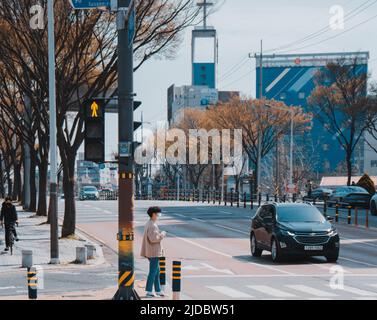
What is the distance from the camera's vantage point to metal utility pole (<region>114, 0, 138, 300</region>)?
51.8 feet

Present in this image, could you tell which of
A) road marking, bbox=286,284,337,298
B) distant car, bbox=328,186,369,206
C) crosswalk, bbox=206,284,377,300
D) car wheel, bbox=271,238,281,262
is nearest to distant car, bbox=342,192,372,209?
distant car, bbox=328,186,369,206

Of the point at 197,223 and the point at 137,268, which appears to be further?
the point at 197,223

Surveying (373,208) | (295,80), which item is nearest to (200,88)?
(295,80)

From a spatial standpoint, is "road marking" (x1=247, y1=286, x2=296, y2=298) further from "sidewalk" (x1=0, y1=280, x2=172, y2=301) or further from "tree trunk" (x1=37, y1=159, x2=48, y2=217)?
"tree trunk" (x1=37, y1=159, x2=48, y2=217)

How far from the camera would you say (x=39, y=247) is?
31203 millimetres

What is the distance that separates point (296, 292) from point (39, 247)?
600 inches

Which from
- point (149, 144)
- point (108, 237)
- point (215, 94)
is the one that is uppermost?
point (215, 94)

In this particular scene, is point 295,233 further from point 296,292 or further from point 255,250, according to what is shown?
point 296,292

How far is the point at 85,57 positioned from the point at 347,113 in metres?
34.5

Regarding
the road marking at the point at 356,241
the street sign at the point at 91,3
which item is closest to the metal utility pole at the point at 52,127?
the street sign at the point at 91,3

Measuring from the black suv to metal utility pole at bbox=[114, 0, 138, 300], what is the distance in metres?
9.93

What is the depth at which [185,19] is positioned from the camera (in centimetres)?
3234
